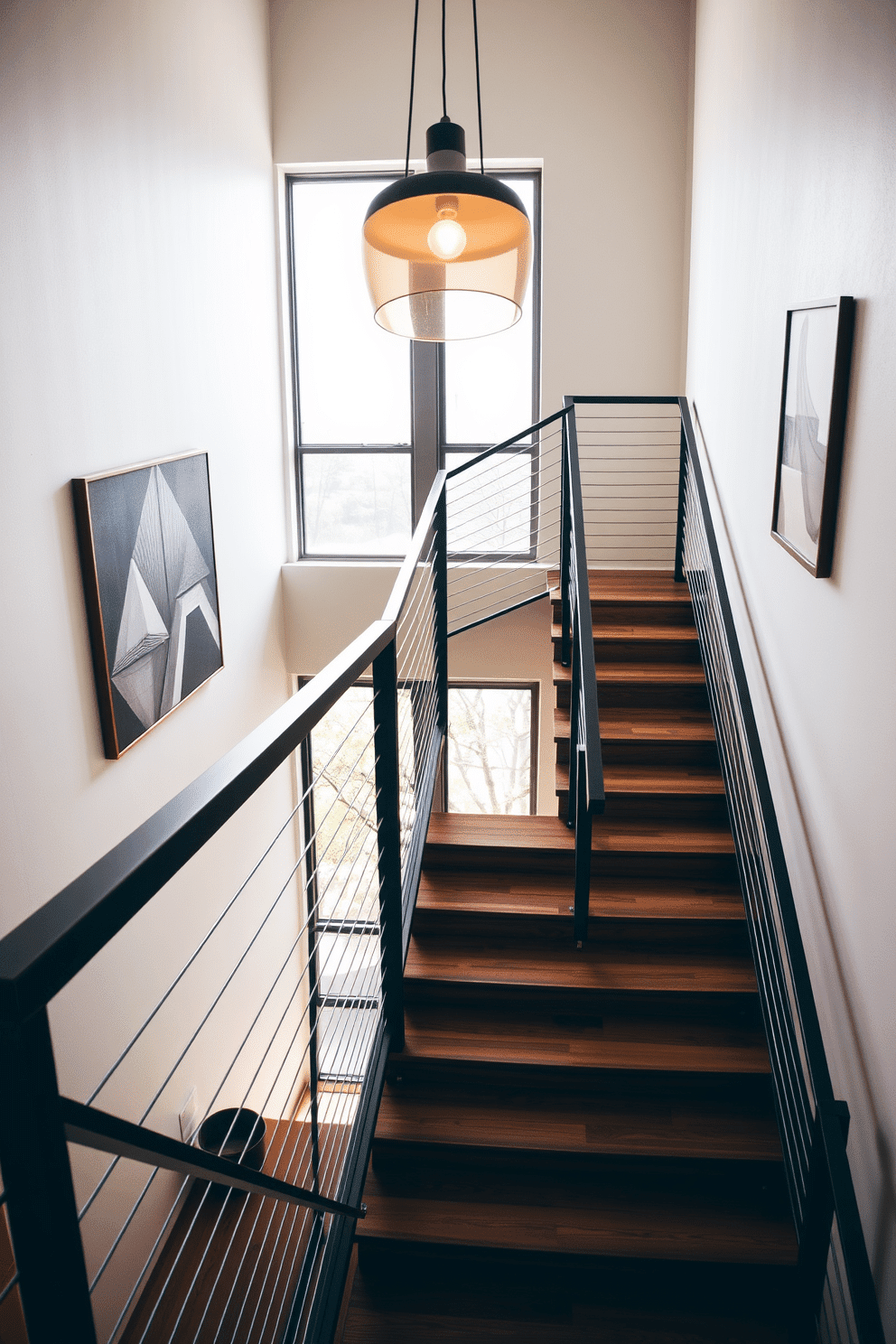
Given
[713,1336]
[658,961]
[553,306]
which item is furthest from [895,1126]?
[553,306]

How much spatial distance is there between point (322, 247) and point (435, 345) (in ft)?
3.08

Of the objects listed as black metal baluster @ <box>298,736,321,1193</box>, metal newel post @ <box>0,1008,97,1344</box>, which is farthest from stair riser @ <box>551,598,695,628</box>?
metal newel post @ <box>0,1008,97,1344</box>

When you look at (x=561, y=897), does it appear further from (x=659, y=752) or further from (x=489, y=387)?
(x=489, y=387)

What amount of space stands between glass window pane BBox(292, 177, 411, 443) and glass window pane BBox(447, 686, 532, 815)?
1816 mm

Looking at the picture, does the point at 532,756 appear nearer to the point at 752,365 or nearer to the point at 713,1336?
the point at 752,365

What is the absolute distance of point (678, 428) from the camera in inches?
225

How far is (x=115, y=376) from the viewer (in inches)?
137

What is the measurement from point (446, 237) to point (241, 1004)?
13.8 ft

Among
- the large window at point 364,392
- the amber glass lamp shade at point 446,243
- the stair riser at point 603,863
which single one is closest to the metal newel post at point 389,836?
the stair riser at point 603,863

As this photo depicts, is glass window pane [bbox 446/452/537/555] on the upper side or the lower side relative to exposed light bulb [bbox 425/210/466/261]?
lower

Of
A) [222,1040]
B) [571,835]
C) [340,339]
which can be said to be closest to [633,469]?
[340,339]

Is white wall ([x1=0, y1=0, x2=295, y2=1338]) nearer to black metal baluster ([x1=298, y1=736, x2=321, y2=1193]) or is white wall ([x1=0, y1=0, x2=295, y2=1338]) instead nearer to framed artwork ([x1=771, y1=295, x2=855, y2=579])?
black metal baluster ([x1=298, y1=736, x2=321, y2=1193])

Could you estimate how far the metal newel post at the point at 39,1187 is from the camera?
2.20 ft

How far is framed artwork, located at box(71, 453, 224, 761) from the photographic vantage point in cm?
325
